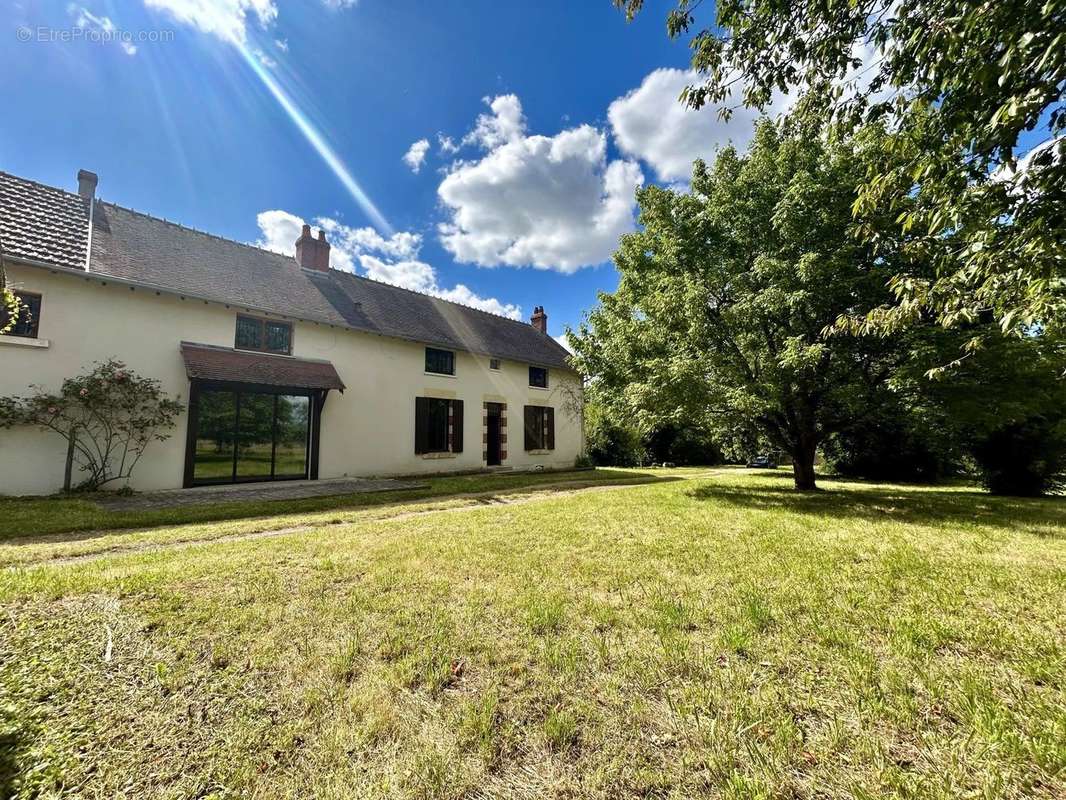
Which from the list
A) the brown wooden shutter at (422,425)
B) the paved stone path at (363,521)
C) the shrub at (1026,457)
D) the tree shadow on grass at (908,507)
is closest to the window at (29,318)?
the paved stone path at (363,521)

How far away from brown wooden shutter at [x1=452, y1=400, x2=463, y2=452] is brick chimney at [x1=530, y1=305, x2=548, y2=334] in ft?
27.3

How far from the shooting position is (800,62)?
13.9 ft

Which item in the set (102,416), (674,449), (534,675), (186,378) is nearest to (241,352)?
(186,378)

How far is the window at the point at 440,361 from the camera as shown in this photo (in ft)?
46.5

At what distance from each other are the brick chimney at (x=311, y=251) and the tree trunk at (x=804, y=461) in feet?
50.4

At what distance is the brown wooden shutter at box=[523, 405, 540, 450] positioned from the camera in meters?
16.7

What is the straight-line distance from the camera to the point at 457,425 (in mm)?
14570

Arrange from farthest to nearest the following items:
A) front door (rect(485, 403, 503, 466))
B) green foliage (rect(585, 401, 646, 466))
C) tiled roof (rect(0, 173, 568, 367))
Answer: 1. green foliage (rect(585, 401, 646, 466))
2. front door (rect(485, 403, 503, 466))
3. tiled roof (rect(0, 173, 568, 367))

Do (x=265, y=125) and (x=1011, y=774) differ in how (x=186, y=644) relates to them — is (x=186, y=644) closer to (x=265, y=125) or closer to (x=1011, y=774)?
(x=1011, y=774)

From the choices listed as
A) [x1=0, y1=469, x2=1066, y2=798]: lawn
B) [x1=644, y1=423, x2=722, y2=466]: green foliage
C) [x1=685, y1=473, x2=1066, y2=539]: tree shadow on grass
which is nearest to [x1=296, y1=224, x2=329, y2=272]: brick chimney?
[x1=0, y1=469, x2=1066, y2=798]: lawn

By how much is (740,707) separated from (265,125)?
13.9 metres

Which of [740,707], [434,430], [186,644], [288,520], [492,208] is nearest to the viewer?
[740,707]

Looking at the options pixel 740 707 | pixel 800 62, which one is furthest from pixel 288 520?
pixel 800 62

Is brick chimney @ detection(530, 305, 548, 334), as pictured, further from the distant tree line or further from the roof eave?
the distant tree line
